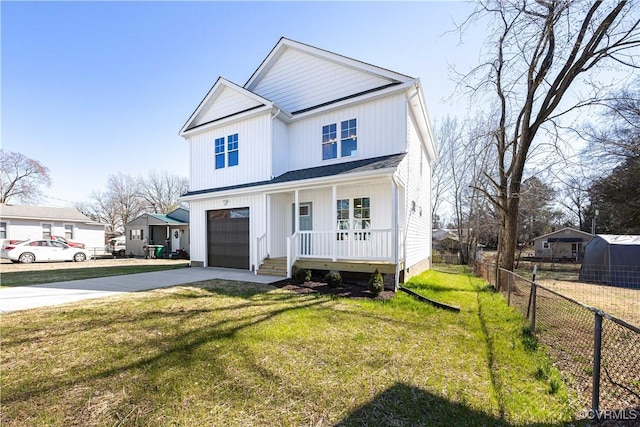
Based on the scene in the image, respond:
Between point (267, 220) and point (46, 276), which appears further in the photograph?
point (267, 220)

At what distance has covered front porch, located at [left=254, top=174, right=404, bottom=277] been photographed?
328 inches

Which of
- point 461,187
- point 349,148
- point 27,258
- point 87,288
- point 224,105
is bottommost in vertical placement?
point 27,258

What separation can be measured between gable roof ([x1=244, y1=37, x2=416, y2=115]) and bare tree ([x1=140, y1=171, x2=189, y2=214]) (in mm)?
36682

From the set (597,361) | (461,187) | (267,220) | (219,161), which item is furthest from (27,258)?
(461,187)

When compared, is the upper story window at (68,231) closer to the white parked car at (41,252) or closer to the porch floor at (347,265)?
the white parked car at (41,252)

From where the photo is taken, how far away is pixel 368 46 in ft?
36.9

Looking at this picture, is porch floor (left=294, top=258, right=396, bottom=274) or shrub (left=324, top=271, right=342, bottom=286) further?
shrub (left=324, top=271, right=342, bottom=286)

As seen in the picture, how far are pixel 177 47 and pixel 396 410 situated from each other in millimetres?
14027

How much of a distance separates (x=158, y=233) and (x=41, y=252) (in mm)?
7256

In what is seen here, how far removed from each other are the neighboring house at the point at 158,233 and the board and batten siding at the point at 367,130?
1528cm

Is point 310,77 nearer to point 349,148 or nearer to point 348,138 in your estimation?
point 348,138

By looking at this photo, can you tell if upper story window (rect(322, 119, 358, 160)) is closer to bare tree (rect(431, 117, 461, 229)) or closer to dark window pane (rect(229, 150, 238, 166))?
dark window pane (rect(229, 150, 238, 166))

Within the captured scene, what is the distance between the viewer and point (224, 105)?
13.0 m

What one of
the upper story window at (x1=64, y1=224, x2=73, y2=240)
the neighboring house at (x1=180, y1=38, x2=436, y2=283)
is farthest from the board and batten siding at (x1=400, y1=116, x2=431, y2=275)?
the upper story window at (x1=64, y1=224, x2=73, y2=240)
